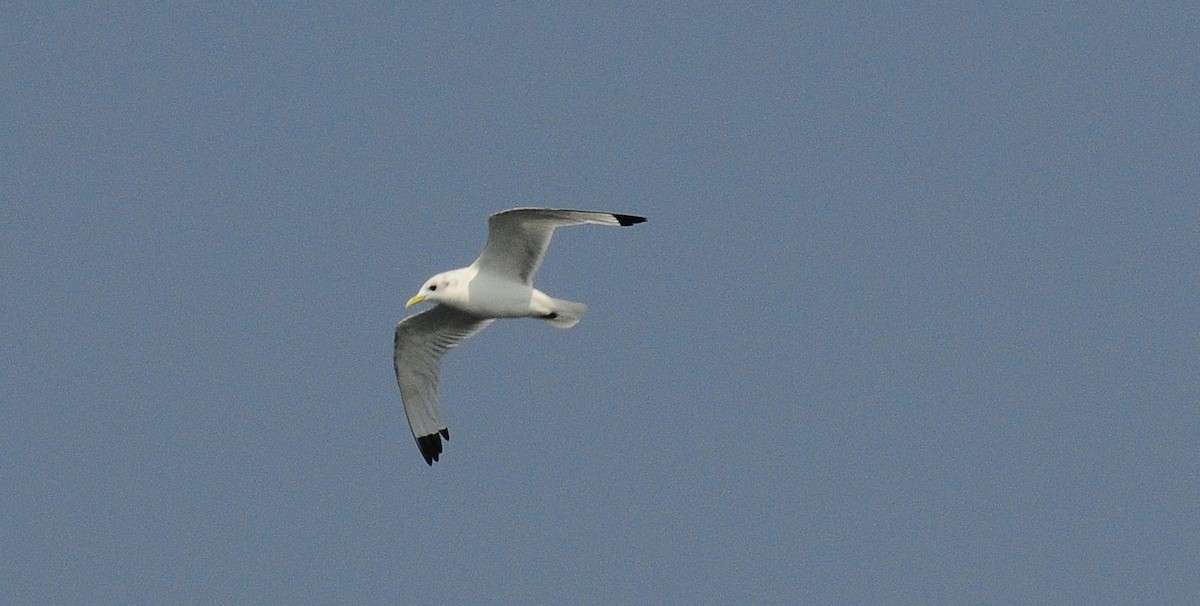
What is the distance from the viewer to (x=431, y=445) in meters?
18.0

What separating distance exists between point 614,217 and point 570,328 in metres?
1.95

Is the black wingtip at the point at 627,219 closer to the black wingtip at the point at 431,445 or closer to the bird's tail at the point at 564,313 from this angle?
the bird's tail at the point at 564,313

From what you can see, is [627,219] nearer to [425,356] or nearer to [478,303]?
[478,303]

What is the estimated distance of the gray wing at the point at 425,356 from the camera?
17.3m

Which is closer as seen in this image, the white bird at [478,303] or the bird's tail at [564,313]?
the white bird at [478,303]

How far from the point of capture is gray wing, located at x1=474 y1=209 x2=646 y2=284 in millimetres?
14609

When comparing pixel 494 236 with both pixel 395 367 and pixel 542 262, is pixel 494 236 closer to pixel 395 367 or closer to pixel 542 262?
pixel 542 262

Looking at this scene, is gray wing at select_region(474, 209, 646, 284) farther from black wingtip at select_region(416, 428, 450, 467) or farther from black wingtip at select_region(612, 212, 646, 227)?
black wingtip at select_region(416, 428, 450, 467)

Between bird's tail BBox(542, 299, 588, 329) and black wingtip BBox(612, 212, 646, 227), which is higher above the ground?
black wingtip BBox(612, 212, 646, 227)

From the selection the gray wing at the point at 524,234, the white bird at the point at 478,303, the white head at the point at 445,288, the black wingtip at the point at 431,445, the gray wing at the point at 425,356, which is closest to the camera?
the gray wing at the point at 524,234

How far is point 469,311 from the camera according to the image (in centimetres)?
1589

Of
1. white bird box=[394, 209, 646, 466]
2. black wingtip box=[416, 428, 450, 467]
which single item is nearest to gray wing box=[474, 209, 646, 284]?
white bird box=[394, 209, 646, 466]

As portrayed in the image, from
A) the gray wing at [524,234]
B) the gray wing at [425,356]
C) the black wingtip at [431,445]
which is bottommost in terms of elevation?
the black wingtip at [431,445]

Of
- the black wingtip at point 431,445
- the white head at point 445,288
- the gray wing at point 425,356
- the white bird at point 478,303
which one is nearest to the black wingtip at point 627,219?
the white bird at point 478,303
